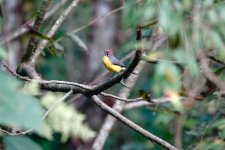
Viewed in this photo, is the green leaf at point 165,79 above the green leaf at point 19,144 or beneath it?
above

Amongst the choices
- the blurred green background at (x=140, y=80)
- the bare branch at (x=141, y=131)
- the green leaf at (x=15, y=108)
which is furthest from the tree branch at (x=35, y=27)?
the green leaf at (x=15, y=108)

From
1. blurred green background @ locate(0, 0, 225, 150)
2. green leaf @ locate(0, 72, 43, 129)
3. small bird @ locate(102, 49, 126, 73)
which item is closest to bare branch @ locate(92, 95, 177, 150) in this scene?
blurred green background @ locate(0, 0, 225, 150)

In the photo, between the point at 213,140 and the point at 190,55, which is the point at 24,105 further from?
the point at 213,140

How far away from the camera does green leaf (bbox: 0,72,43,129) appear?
92 centimetres

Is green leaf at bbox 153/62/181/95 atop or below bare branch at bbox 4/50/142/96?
atop

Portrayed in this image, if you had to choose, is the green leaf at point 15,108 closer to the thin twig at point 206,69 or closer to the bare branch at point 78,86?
the thin twig at point 206,69

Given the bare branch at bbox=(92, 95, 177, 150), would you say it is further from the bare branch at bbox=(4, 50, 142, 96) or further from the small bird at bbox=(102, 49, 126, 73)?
the small bird at bbox=(102, 49, 126, 73)

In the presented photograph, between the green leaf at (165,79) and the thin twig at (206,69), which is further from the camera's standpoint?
the thin twig at (206,69)

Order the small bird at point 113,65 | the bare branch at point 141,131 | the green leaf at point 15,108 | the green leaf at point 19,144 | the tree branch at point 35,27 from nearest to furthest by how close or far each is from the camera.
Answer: the green leaf at point 15,108
the green leaf at point 19,144
the bare branch at point 141,131
the tree branch at point 35,27
the small bird at point 113,65

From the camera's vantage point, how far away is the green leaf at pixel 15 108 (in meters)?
0.92

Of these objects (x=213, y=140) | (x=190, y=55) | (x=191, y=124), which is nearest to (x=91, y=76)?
(x=191, y=124)

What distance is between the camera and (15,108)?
917 millimetres

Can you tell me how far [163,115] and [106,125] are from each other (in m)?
0.30

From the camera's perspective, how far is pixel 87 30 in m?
5.66
